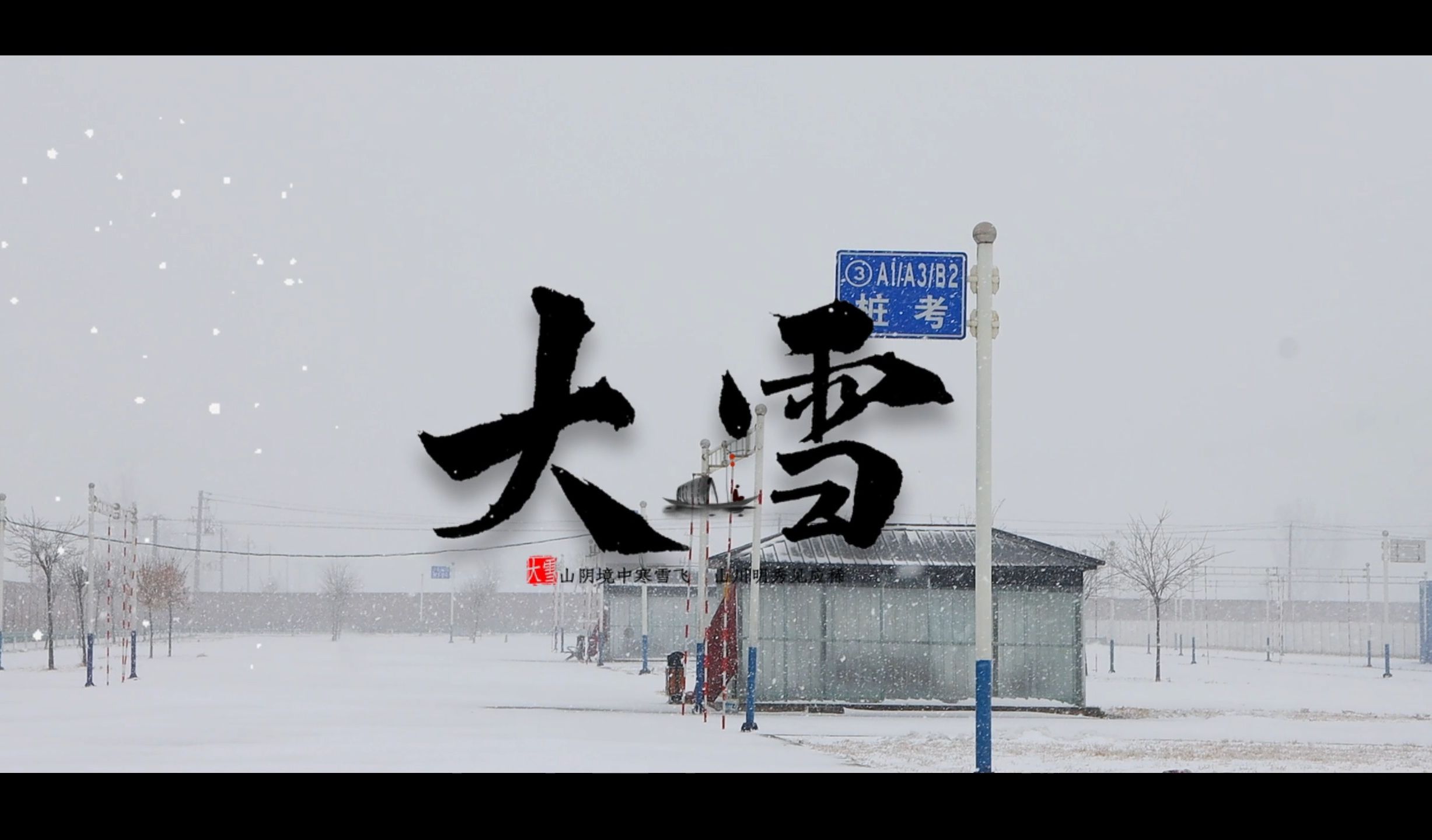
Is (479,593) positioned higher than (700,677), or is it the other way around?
(700,677)

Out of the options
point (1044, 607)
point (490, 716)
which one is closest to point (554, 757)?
point (490, 716)

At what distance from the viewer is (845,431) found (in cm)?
1084

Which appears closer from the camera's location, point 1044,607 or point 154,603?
point 1044,607

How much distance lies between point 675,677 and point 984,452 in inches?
710

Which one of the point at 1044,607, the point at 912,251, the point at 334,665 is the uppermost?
the point at 912,251

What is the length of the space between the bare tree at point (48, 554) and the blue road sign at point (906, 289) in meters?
31.6

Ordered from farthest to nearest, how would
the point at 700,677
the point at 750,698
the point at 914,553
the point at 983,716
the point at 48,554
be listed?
the point at 48,554
the point at 914,553
the point at 700,677
the point at 750,698
the point at 983,716

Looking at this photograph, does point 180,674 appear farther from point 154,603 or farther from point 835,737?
point 835,737

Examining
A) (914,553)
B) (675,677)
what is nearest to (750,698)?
(675,677)

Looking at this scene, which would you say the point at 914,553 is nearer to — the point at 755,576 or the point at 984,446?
the point at 755,576

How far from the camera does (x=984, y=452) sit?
38.5ft

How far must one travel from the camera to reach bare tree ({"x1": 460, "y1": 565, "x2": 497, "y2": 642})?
8349cm

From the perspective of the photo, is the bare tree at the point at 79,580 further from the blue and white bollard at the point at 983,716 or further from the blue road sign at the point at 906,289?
the blue road sign at the point at 906,289
